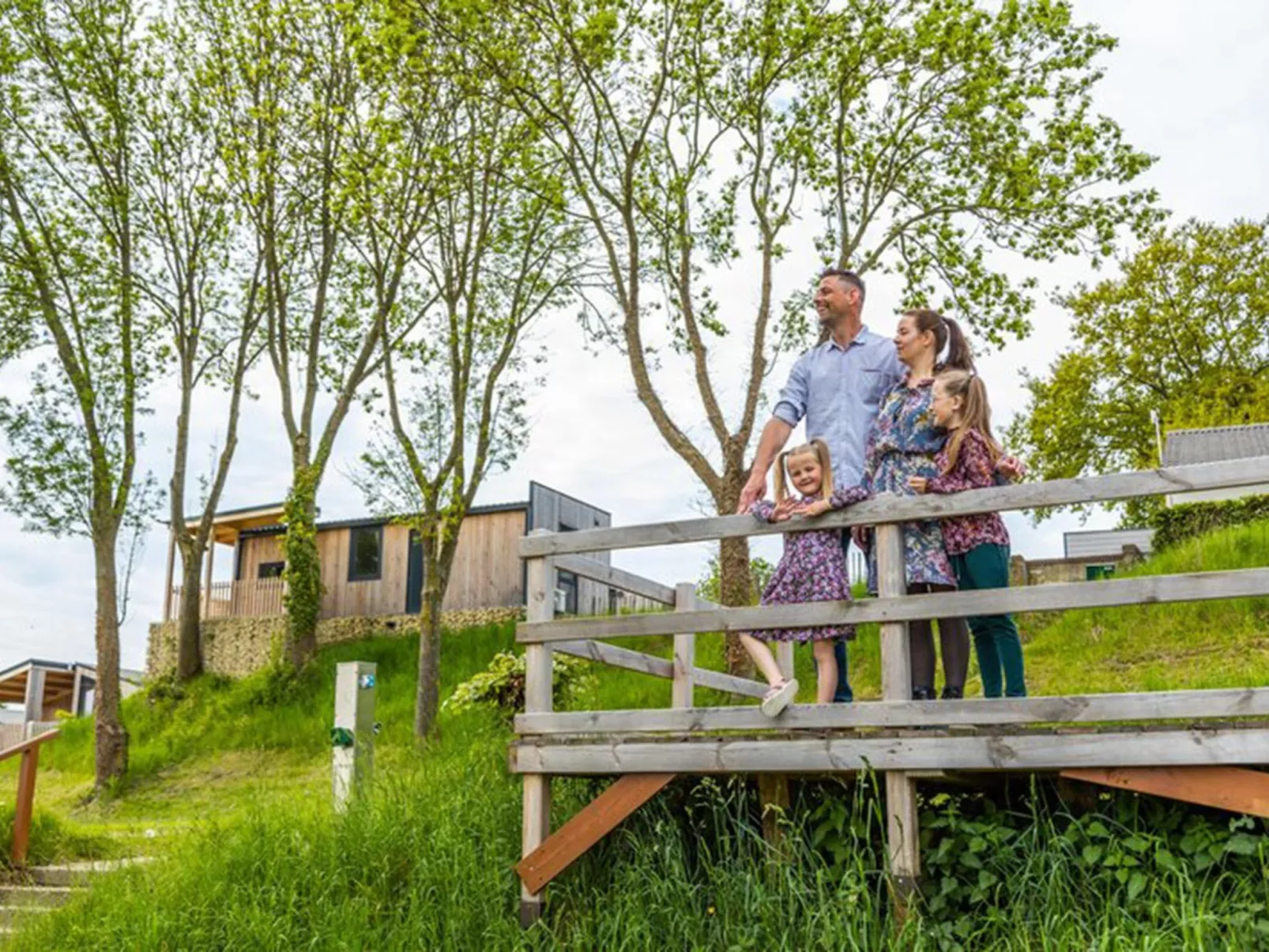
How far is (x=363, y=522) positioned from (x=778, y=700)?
2476 centimetres

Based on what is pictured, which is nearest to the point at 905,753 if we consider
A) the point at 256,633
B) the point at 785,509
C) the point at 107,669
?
the point at 785,509

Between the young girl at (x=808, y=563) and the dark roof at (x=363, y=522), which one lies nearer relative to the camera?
the young girl at (x=808, y=563)

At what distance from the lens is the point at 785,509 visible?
614 centimetres

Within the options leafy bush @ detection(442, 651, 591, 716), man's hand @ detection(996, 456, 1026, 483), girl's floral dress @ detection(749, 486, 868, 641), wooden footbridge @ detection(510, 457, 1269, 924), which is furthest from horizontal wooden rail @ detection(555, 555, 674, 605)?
leafy bush @ detection(442, 651, 591, 716)

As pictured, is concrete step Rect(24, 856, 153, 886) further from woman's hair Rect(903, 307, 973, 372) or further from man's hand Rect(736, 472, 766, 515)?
woman's hair Rect(903, 307, 973, 372)

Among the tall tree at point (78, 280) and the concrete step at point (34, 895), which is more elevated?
the tall tree at point (78, 280)

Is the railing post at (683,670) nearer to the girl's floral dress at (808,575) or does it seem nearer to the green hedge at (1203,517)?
the girl's floral dress at (808,575)

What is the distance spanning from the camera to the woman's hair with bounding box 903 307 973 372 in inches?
244

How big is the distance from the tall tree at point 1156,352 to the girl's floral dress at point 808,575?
2806 cm

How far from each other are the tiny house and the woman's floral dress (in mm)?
20590

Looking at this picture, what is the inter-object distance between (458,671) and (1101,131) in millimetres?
12615

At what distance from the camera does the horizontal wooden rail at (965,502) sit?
17.3 ft

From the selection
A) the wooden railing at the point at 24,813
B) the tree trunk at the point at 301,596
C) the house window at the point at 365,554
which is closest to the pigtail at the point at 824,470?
the wooden railing at the point at 24,813

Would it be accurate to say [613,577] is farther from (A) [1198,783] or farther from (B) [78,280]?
(B) [78,280]
